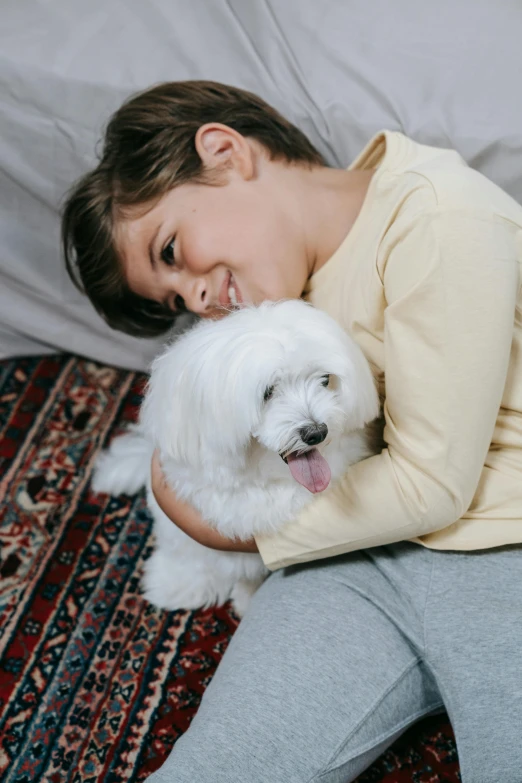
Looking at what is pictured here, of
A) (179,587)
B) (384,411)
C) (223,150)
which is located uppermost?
(223,150)

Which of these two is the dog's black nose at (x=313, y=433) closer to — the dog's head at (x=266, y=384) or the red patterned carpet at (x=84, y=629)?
the dog's head at (x=266, y=384)

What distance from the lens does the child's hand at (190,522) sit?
1040 mm

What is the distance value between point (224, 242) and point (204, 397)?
26 cm

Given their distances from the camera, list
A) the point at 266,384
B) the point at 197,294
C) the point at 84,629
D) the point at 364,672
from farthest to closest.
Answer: the point at 84,629
the point at 197,294
the point at 364,672
the point at 266,384

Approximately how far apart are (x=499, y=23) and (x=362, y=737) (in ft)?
3.45

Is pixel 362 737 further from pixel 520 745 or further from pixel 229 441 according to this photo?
pixel 229 441

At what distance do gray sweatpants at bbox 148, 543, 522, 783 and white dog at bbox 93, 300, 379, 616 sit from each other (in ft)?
0.47

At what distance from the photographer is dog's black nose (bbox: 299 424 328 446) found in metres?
0.82

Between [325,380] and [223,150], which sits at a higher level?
[223,150]

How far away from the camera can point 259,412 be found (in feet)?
2.71

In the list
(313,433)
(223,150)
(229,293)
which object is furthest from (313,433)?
(223,150)

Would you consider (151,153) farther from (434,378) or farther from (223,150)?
(434,378)

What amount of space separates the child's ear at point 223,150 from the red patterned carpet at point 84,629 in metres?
0.66

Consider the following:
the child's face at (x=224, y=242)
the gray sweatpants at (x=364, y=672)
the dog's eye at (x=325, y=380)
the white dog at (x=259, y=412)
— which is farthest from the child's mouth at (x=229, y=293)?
the gray sweatpants at (x=364, y=672)
